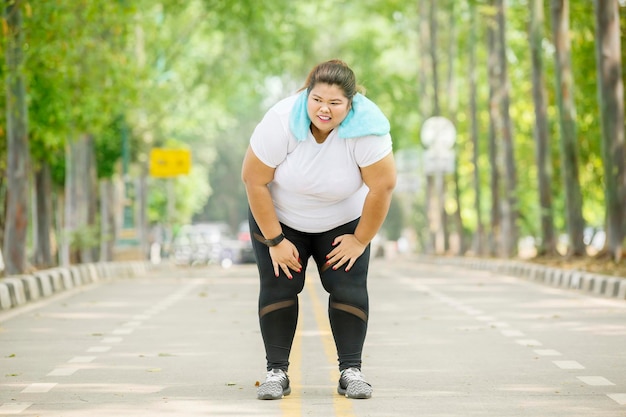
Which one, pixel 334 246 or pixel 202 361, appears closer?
pixel 334 246

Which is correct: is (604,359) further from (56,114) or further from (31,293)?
(56,114)

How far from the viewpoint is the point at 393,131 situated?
6144 cm

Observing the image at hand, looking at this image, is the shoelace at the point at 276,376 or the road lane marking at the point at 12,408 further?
the shoelace at the point at 276,376

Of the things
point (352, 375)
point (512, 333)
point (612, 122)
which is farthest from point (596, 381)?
point (612, 122)

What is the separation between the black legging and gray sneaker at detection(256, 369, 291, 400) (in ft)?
0.16

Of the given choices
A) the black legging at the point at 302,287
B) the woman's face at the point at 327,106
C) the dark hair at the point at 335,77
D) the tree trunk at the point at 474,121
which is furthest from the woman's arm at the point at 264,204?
the tree trunk at the point at 474,121

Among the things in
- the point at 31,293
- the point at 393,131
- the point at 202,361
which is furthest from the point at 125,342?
the point at 393,131

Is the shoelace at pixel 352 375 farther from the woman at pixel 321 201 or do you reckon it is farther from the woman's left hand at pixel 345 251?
the woman's left hand at pixel 345 251

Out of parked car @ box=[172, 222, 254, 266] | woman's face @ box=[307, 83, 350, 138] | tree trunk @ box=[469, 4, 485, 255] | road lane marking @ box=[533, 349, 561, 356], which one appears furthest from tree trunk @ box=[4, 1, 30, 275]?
tree trunk @ box=[469, 4, 485, 255]

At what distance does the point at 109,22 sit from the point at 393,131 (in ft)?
110

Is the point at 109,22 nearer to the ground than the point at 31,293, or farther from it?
farther from it

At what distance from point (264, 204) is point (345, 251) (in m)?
0.57

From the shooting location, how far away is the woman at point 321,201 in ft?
29.3

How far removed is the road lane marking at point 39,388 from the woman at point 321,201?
1599mm
